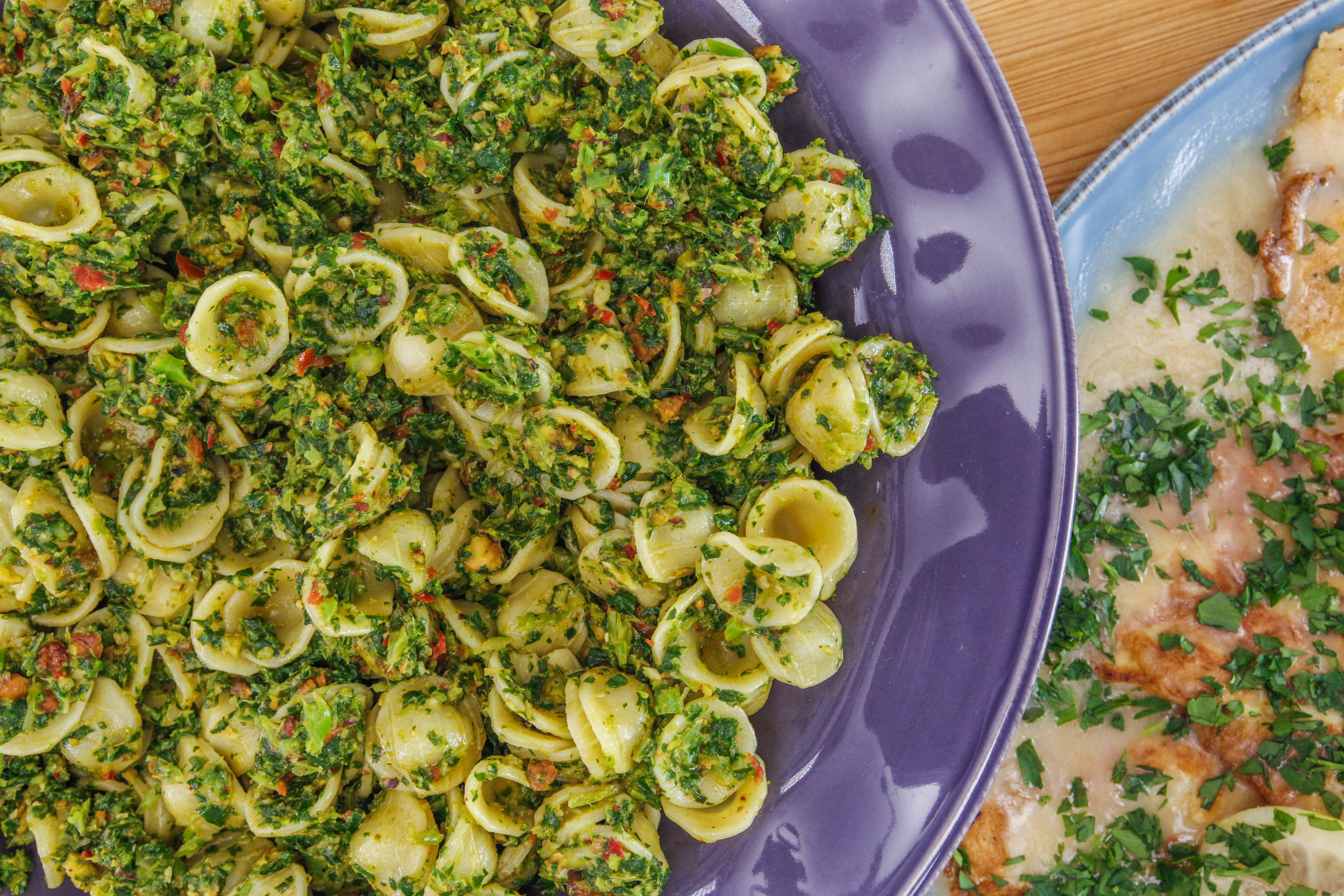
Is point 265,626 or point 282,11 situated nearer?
point 282,11

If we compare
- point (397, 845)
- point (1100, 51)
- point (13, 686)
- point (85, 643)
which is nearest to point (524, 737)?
point (397, 845)

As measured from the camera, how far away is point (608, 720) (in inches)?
99.0

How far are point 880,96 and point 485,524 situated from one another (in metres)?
1.76

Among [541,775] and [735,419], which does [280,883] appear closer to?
[541,775]

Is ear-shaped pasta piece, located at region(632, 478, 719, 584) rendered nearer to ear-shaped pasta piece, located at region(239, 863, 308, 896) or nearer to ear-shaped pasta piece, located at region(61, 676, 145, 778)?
ear-shaped pasta piece, located at region(239, 863, 308, 896)

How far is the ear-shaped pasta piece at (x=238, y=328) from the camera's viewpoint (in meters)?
2.48

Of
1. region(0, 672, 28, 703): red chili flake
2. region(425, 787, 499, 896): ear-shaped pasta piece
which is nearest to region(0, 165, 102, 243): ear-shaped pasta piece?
region(0, 672, 28, 703): red chili flake

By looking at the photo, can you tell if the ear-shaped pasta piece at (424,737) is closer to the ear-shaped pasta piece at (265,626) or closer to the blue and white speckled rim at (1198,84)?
the ear-shaped pasta piece at (265,626)

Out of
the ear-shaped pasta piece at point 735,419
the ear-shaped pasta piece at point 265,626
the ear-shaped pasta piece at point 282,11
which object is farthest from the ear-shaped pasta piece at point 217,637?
the ear-shaped pasta piece at point 282,11

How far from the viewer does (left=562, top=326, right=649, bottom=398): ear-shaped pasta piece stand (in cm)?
253

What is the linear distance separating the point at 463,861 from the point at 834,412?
5.63 ft

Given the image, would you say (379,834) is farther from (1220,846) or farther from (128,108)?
(1220,846)

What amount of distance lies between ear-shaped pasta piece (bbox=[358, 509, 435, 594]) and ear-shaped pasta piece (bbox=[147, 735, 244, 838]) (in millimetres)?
842

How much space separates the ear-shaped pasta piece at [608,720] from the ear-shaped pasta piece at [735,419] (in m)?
0.75
